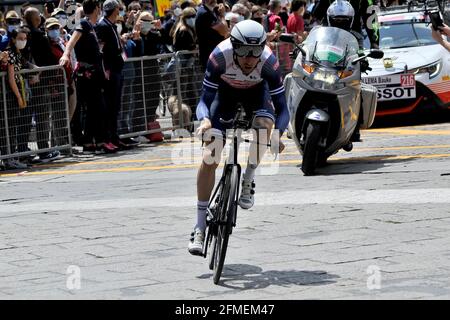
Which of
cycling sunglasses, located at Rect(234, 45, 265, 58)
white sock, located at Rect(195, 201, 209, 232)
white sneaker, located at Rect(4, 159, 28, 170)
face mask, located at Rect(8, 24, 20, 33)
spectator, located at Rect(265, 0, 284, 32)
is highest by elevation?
cycling sunglasses, located at Rect(234, 45, 265, 58)

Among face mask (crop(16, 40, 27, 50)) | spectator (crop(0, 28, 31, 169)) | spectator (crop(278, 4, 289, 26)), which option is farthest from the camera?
spectator (crop(278, 4, 289, 26))

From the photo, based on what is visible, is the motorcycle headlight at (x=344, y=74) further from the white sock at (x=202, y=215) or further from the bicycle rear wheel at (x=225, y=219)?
the bicycle rear wheel at (x=225, y=219)

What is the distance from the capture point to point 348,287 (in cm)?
732

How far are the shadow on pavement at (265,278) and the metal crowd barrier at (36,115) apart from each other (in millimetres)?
7311

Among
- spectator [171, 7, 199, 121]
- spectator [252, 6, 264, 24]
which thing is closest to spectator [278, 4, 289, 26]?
spectator [252, 6, 264, 24]

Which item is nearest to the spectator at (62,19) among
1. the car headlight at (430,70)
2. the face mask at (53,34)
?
the face mask at (53,34)

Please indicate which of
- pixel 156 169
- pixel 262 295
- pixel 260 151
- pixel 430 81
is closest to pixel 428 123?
pixel 430 81

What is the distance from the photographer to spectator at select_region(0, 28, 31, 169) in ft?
48.5

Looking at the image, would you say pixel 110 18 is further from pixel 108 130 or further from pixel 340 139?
pixel 340 139

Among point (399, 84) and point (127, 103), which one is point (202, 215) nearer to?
point (127, 103)

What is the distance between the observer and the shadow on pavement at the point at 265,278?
7555 mm

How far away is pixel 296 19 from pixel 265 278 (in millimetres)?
15202

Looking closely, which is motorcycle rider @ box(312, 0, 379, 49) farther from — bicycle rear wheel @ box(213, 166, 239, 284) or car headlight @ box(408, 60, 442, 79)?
bicycle rear wheel @ box(213, 166, 239, 284)

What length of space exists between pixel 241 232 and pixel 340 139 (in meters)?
3.75
